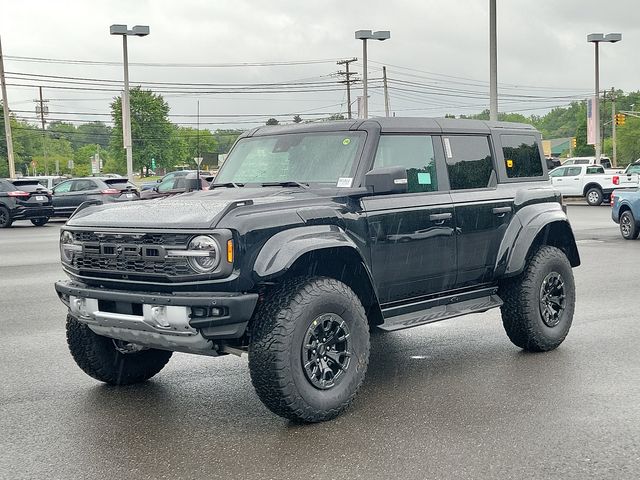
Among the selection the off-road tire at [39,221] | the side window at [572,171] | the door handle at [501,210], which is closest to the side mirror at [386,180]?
the door handle at [501,210]

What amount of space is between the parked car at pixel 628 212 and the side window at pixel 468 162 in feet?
40.9

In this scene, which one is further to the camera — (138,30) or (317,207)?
(138,30)

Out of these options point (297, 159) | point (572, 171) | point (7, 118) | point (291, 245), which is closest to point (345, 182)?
point (297, 159)

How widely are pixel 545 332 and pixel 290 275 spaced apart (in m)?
2.71

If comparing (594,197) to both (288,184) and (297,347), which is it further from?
(297,347)

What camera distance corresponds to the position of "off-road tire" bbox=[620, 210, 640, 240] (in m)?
18.2

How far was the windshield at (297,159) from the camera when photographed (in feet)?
19.5

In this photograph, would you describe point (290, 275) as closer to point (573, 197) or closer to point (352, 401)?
point (352, 401)

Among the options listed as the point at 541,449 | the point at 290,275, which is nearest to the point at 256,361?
the point at 290,275

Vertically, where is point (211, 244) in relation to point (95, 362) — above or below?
above

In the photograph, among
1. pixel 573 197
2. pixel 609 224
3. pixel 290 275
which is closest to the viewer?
pixel 290 275

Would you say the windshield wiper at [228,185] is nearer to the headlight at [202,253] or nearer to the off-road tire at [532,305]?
the headlight at [202,253]

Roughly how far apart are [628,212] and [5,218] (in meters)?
19.3

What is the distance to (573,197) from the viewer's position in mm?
36000
